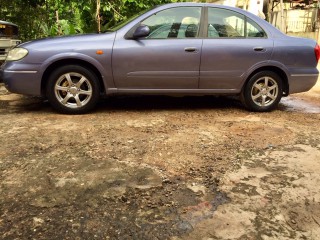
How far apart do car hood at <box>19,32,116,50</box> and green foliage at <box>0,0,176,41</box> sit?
4.89 metres

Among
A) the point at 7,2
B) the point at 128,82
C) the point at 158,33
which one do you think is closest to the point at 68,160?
the point at 128,82

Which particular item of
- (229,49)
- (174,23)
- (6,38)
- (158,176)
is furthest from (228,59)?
(6,38)

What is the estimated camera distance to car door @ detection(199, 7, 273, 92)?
198 inches

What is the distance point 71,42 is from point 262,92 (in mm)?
2998

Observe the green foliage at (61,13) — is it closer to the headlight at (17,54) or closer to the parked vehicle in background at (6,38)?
the parked vehicle in background at (6,38)

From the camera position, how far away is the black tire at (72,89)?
16.0 ft

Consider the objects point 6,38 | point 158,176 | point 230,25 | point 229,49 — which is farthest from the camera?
point 6,38

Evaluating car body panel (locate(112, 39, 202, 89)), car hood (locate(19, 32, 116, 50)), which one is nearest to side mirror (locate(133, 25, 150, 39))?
car body panel (locate(112, 39, 202, 89))

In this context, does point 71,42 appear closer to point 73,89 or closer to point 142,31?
point 73,89

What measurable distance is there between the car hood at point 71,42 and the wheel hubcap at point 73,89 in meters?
0.41

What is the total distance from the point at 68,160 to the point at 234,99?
393 cm

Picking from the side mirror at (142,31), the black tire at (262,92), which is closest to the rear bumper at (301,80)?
the black tire at (262,92)

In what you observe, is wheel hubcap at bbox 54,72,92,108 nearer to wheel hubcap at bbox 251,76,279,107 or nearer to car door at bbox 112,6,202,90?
car door at bbox 112,6,202,90

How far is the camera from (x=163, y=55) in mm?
4922
